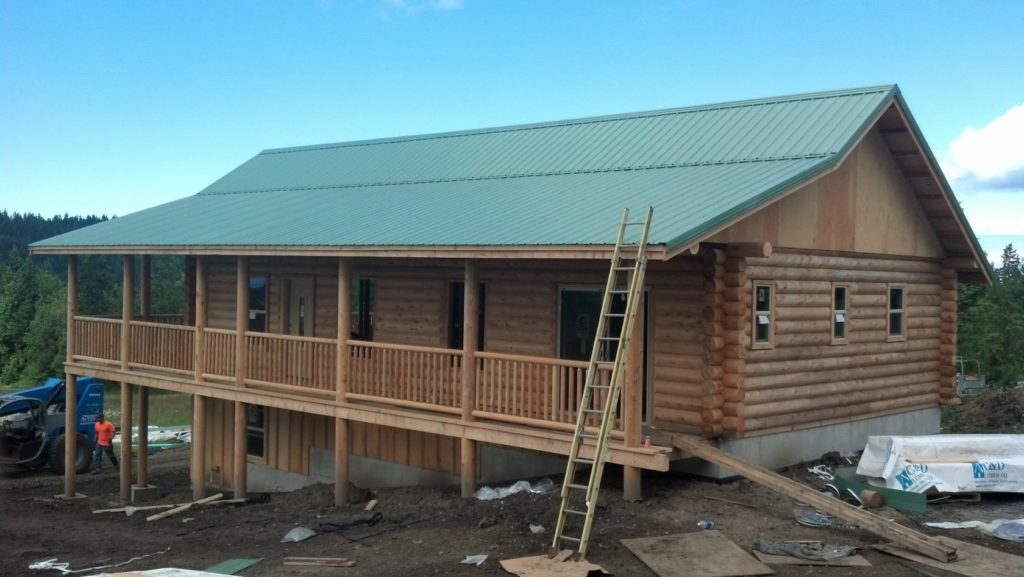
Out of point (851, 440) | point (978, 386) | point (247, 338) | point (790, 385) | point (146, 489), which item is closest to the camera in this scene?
point (790, 385)

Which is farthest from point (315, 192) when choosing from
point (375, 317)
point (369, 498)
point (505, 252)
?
point (505, 252)

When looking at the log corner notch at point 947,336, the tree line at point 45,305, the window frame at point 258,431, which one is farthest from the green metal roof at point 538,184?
the tree line at point 45,305

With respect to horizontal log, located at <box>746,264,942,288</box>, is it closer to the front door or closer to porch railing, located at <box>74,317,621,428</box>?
the front door

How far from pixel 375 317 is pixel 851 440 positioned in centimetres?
869

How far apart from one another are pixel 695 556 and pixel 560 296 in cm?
564

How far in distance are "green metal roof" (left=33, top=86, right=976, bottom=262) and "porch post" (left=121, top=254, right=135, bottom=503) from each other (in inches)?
29.0

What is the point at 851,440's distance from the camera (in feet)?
56.2

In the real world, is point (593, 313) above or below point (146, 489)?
above

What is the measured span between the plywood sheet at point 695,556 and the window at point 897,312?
25.9ft

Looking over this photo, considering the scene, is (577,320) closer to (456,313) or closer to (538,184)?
(456,313)

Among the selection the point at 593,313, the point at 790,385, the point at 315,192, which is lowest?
the point at 790,385

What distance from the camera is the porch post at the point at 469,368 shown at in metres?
14.5

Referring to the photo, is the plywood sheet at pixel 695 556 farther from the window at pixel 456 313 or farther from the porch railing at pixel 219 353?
the porch railing at pixel 219 353

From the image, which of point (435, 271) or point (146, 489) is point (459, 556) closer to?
point (435, 271)
